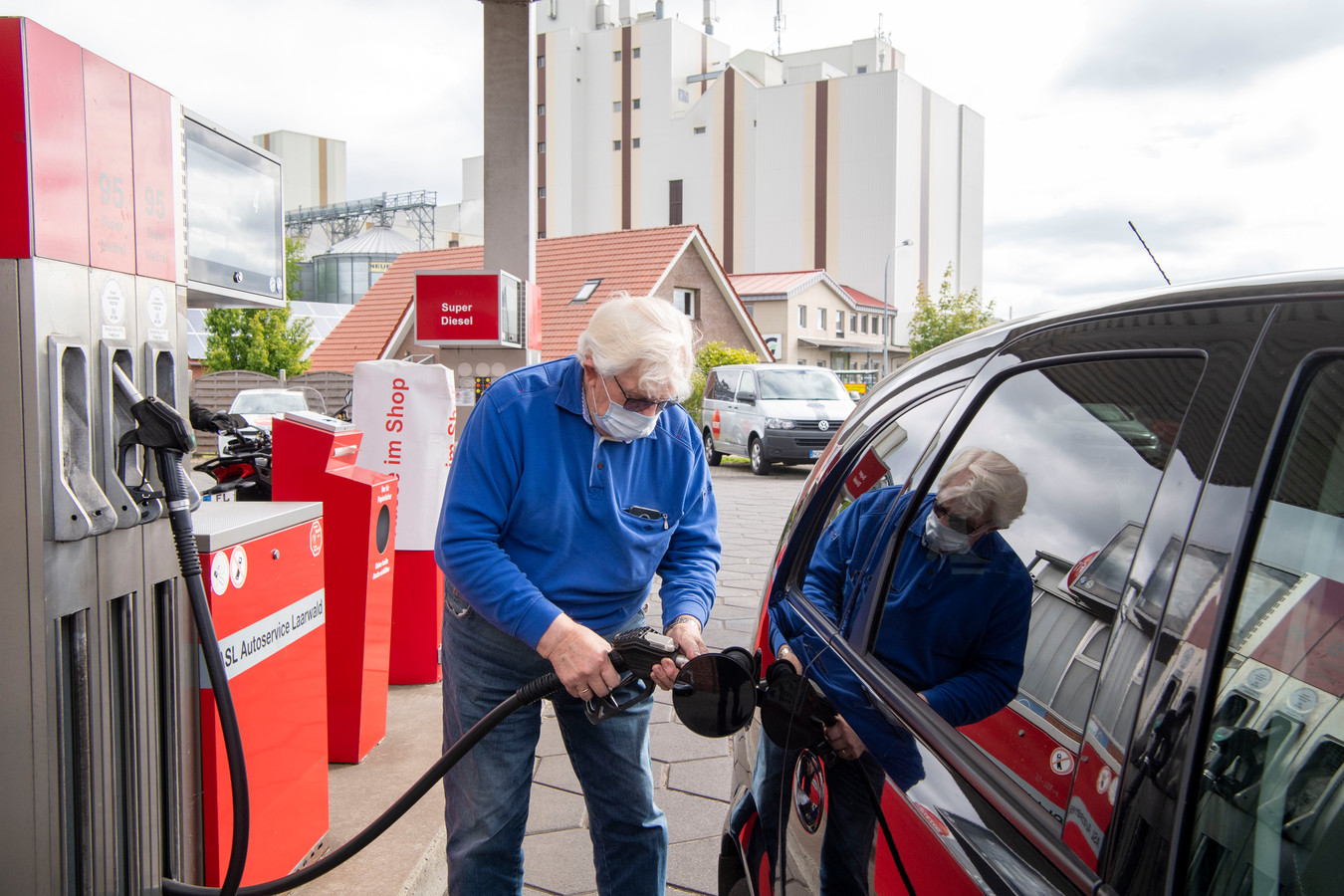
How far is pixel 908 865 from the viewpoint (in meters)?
1.25

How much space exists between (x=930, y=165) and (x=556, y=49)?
24526 mm

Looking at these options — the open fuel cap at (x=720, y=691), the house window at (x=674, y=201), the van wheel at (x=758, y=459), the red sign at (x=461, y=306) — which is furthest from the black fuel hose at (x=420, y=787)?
the house window at (x=674, y=201)

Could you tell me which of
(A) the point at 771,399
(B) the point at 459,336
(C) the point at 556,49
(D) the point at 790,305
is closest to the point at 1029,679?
(B) the point at 459,336

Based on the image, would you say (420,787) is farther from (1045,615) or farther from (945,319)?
(945,319)

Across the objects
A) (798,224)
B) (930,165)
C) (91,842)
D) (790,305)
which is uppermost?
(930,165)

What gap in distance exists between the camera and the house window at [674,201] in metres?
64.2

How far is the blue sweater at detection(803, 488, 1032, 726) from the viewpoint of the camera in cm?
129

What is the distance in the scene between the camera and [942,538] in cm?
151

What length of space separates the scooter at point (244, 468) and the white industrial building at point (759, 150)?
5443cm

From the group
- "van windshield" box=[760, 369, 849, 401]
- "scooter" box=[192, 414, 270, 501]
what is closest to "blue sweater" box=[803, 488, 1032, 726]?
"scooter" box=[192, 414, 270, 501]

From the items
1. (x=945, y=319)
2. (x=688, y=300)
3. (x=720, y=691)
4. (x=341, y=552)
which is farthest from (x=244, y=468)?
(x=945, y=319)

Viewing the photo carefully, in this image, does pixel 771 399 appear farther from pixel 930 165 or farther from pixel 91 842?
pixel 930 165

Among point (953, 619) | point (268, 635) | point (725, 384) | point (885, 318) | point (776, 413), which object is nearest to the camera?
point (953, 619)

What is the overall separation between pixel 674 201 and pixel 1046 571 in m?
65.4
